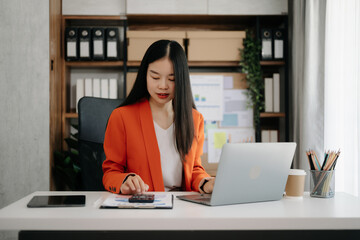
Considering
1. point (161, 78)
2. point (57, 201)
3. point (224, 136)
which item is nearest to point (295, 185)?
point (161, 78)

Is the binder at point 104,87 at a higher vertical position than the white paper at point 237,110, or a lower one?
higher

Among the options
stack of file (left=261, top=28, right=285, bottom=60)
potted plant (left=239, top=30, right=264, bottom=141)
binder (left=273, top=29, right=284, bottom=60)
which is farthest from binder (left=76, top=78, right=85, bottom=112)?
binder (left=273, top=29, right=284, bottom=60)

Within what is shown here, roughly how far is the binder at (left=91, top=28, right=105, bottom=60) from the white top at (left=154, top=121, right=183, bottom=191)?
62.7 inches

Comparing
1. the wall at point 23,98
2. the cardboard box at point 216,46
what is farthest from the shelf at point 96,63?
the cardboard box at point 216,46

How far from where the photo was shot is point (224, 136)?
9.74ft

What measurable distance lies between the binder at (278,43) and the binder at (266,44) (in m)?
0.04

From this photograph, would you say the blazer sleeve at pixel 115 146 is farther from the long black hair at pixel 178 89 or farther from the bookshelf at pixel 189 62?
the bookshelf at pixel 189 62

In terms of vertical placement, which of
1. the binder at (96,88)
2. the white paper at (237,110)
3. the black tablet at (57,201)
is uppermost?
the binder at (96,88)

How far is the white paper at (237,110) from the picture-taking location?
9.75 ft

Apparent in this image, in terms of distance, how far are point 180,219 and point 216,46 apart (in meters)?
2.28

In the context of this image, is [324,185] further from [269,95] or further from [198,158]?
[269,95]

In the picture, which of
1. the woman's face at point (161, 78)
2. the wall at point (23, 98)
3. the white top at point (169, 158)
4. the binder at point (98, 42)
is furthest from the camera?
the binder at point (98, 42)

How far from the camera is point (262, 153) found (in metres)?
0.99

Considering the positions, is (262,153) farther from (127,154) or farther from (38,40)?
(38,40)
